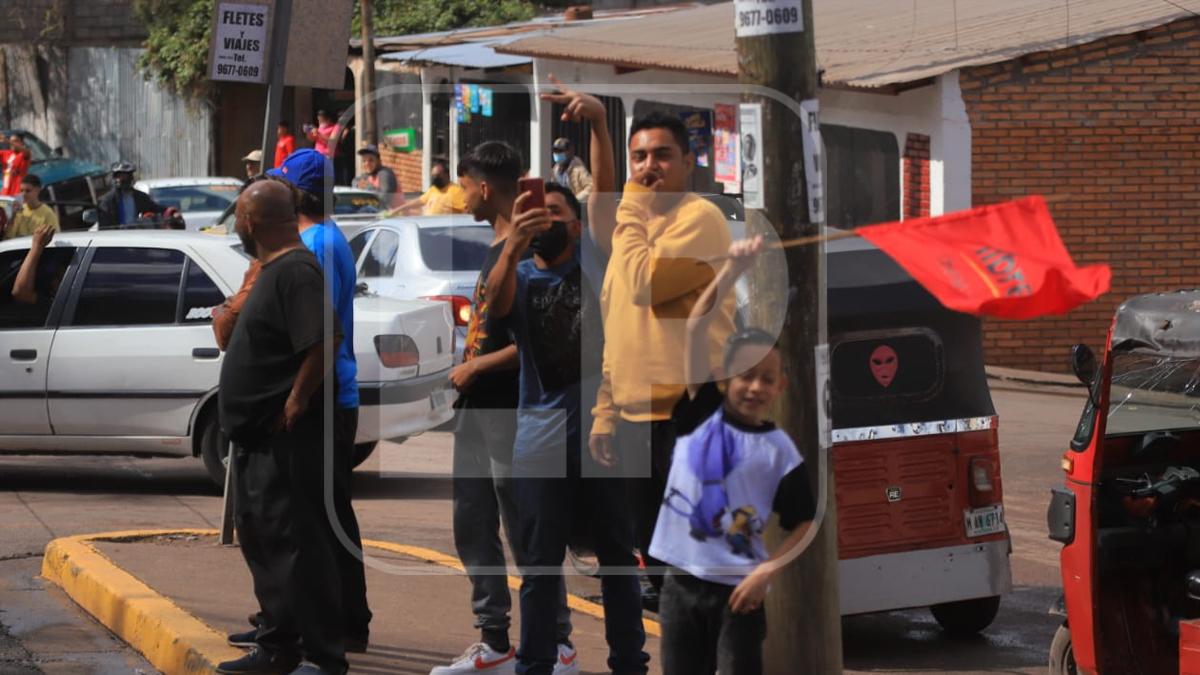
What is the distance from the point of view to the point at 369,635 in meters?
7.01

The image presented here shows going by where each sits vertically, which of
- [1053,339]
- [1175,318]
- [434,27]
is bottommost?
[1053,339]

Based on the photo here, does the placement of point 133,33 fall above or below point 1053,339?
above

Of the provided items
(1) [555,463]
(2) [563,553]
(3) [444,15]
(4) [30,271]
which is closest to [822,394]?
(1) [555,463]

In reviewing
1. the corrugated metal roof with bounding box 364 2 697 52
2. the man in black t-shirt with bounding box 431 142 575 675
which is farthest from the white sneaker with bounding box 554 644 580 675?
the corrugated metal roof with bounding box 364 2 697 52

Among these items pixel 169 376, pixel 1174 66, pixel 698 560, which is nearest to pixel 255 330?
pixel 698 560

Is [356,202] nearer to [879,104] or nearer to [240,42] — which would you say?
[879,104]

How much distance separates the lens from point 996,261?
439 cm

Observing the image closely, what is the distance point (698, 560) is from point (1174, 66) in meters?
12.8

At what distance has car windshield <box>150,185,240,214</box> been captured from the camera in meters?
24.0

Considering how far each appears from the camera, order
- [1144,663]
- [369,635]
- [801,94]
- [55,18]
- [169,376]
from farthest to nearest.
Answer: [55,18] → [169,376] → [369,635] → [1144,663] → [801,94]

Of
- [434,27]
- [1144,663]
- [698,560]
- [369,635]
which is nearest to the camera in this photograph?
[698,560]

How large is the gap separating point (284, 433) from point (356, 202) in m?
15.4

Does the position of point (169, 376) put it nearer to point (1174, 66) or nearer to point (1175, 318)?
point (1175, 318)

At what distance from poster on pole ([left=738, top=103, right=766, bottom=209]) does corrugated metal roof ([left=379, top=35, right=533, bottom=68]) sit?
62.4 ft
